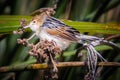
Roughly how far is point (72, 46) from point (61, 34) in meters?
0.09

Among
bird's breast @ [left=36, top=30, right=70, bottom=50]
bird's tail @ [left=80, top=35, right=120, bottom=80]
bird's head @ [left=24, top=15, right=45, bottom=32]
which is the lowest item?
bird's tail @ [left=80, top=35, right=120, bottom=80]

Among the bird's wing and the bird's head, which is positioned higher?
the bird's head

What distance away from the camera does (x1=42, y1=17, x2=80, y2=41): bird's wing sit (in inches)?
26.5

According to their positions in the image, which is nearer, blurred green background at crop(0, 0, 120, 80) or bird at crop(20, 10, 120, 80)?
bird at crop(20, 10, 120, 80)

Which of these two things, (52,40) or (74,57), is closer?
(52,40)

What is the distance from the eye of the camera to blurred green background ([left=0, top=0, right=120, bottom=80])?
76cm

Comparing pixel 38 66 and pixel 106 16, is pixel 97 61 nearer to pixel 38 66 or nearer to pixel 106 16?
pixel 38 66

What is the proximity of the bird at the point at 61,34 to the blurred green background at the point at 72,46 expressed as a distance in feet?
0.16

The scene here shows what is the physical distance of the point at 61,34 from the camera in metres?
0.68

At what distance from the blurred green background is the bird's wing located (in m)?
0.05

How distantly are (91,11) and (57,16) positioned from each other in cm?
16

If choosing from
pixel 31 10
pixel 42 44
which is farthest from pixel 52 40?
pixel 31 10

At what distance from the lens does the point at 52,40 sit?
630mm

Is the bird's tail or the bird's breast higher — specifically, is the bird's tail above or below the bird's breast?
below
